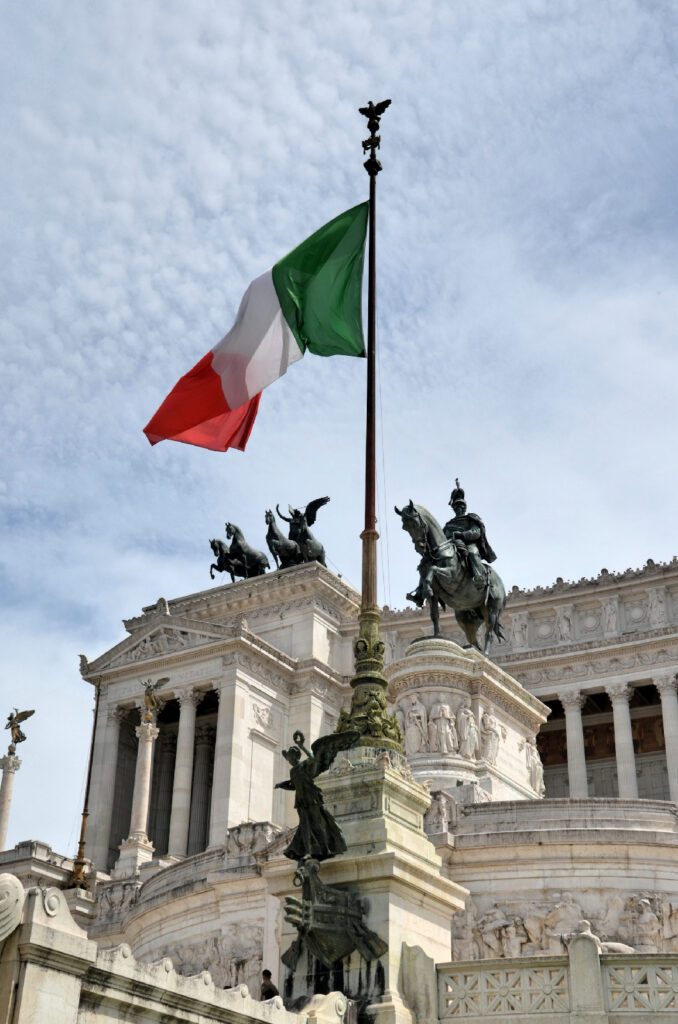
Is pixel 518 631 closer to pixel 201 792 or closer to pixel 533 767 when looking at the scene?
pixel 201 792

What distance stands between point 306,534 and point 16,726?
20.9m

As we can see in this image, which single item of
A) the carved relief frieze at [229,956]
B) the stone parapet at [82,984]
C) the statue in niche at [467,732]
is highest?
the statue in niche at [467,732]

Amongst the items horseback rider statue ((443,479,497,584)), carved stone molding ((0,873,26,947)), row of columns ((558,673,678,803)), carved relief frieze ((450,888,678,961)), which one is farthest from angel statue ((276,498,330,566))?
carved stone molding ((0,873,26,947))

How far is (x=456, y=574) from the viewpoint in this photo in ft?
113

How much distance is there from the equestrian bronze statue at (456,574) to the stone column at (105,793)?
27.1 meters

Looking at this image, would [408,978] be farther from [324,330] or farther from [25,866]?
[25,866]

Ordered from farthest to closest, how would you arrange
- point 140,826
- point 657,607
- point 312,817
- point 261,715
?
point 657,607 < point 261,715 < point 140,826 < point 312,817

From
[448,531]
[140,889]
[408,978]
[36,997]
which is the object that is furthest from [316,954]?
[448,531]

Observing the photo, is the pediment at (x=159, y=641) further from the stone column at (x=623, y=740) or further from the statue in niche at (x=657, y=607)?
the statue in niche at (x=657, y=607)

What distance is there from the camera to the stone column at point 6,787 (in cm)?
4641

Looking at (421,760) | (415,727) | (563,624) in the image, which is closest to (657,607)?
(563,624)

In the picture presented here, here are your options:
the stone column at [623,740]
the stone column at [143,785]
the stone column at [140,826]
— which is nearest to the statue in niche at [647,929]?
the stone column at [140,826]

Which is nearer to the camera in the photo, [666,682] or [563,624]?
[666,682]

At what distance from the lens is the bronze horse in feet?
112
